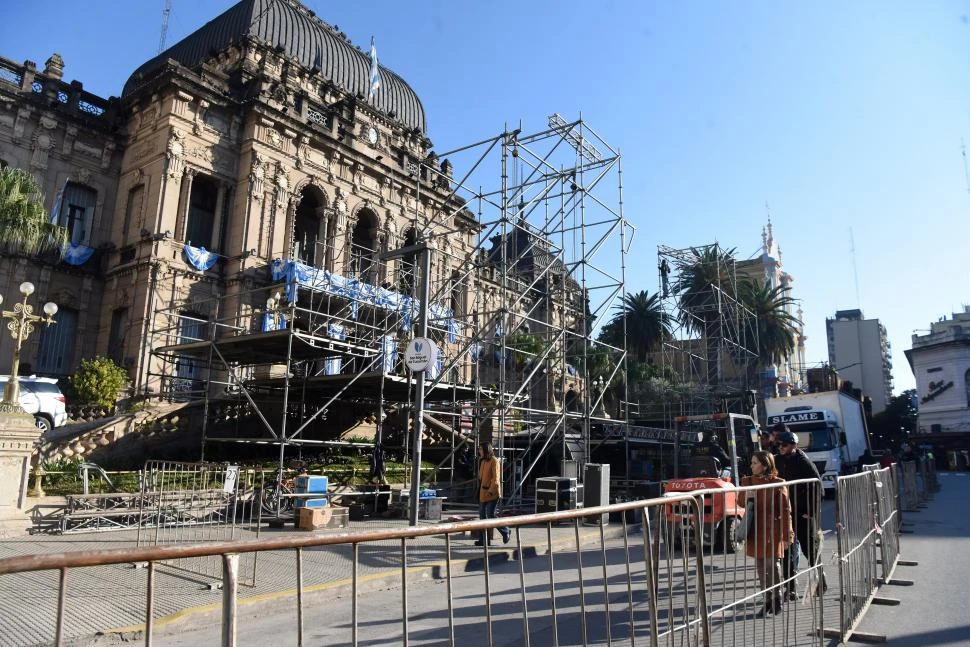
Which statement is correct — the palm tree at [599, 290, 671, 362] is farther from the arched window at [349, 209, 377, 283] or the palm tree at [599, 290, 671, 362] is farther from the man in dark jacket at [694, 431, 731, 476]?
the man in dark jacket at [694, 431, 731, 476]

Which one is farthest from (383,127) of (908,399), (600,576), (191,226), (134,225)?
(908,399)

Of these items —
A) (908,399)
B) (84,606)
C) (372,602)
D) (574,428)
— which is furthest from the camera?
(908,399)

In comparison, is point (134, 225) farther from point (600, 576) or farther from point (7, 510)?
point (600, 576)

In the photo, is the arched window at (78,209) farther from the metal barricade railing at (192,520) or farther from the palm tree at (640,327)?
the palm tree at (640,327)

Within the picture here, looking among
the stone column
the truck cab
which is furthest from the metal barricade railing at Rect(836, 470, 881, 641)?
the truck cab

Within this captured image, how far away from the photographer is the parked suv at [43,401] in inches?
742

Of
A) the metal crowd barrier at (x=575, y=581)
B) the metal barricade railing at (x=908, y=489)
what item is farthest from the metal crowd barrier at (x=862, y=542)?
the metal barricade railing at (x=908, y=489)

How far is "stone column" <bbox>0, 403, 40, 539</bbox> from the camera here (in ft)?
36.9

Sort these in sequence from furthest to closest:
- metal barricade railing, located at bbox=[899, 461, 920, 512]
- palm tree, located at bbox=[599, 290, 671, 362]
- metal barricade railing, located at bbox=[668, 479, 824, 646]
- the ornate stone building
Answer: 1. palm tree, located at bbox=[599, 290, 671, 362]
2. the ornate stone building
3. metal barricade railing, located at bbox=[899, 461, 920, 512]
4. metal barricade railing, located at bbox=[668, 479, 824, 646]

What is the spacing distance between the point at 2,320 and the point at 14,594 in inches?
875

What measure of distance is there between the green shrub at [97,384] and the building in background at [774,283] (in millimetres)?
42341

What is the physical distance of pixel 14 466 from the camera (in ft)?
37.5

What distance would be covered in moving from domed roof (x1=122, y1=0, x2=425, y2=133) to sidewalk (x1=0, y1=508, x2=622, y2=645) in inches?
1042

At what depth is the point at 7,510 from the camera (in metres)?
11.3
